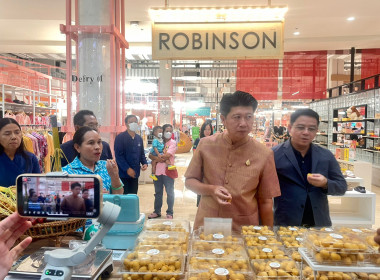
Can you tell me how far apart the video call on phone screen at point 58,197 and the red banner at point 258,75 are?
318 inches

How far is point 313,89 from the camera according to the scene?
28.8ft

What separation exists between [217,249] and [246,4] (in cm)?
598

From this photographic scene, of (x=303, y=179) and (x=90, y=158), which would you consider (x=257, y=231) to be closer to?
(x=303, y=179)

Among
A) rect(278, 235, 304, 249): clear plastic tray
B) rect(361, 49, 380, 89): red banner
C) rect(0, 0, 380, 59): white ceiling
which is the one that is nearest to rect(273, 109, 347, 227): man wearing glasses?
rect(278, 235, 304, 249): clear plastic tray

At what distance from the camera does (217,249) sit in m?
1.51

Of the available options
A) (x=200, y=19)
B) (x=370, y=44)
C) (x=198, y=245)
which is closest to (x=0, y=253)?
(x=198, y=245)

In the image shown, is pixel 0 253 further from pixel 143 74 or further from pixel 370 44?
pixel 143 74

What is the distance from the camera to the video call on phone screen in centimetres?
97

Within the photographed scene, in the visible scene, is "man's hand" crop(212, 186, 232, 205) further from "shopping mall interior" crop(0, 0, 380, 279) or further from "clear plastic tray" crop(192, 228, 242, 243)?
"shopping mall interior" crop(0, 0, 380, 279)

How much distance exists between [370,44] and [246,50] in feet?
27.3

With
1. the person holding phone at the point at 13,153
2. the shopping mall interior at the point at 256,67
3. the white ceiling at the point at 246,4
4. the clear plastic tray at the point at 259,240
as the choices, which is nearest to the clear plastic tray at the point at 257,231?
the clear plastic tray at the point at 259,240

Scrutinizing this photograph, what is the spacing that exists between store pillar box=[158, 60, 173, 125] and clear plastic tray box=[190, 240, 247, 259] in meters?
13.2

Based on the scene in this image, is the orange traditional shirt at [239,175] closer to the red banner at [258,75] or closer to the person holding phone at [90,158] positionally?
the person holding phone at [90,158]

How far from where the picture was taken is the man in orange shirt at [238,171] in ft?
6.52
